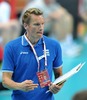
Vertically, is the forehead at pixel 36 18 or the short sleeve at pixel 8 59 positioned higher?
the forehead at pixel 36 18

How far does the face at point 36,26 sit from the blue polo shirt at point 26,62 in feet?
0.43

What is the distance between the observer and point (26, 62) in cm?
468

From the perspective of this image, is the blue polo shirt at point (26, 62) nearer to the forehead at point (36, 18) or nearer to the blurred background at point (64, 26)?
the forehead at point (36, 18)

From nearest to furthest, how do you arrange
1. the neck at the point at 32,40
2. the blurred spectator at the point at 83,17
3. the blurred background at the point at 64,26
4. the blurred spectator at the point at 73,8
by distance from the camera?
the neck at the point at 32,40 < the blurred background at the point at 64,26 < the blurred spectator at the point at 73,8 < the blurred spectator at the point at 83,17

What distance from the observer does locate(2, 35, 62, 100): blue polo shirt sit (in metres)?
4.68

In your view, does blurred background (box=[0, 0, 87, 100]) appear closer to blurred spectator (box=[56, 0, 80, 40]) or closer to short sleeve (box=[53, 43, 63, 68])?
blurred spectator (box=[56, 0, 80, 40])

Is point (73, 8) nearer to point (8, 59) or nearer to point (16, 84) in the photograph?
point (8, 59)

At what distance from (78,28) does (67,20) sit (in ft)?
5.46

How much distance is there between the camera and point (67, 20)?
13133 millimetres

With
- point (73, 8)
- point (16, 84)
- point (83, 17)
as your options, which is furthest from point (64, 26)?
point (16, 84)

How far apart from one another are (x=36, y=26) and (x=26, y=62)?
0.35m

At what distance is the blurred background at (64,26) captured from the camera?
34.1ft

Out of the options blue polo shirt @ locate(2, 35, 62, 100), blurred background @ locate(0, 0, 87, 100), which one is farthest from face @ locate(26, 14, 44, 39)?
blurred background @ locate(0, 0, 87, 100)

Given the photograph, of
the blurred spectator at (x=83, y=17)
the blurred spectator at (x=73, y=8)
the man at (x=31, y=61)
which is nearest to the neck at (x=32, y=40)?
the man at (x=31, y=61)
